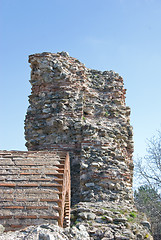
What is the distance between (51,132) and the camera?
722 cm

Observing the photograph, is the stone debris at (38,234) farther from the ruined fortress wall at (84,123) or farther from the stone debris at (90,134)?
the ruined fortress wall at (84,123)

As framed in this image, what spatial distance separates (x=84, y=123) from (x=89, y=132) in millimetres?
375

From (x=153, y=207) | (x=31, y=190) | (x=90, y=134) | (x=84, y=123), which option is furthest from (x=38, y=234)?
(x=153, y=207)

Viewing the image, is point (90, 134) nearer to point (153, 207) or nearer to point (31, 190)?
point (31, 190)

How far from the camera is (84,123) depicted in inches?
286

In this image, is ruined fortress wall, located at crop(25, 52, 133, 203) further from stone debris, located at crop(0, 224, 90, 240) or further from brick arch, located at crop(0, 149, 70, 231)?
stone debris, located at crop(0, 224, 90, 240)

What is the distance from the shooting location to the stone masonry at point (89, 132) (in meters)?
5.65

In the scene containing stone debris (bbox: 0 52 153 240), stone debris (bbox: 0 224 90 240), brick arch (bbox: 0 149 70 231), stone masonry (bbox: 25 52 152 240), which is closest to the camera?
stone debris (bbox: 0 224 90 240)

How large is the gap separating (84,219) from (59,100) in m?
3.45

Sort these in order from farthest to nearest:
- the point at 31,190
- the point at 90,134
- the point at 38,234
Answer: the point at 90,134 → the point at 31,190 → the point at 38,234

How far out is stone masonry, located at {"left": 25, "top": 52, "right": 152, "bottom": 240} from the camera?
18.5ft

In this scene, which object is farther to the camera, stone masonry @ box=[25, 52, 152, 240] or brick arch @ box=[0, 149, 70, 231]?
stone masonry @ box=[25, 52, 152, 240]

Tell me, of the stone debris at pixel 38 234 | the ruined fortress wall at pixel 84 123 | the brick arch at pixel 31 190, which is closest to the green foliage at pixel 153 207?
the ruined fortress wall at pixel 84 123

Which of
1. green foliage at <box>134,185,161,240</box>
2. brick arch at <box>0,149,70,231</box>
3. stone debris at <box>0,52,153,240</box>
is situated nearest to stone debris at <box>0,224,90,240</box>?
brick arch at <box>0,149,70,231</box>
